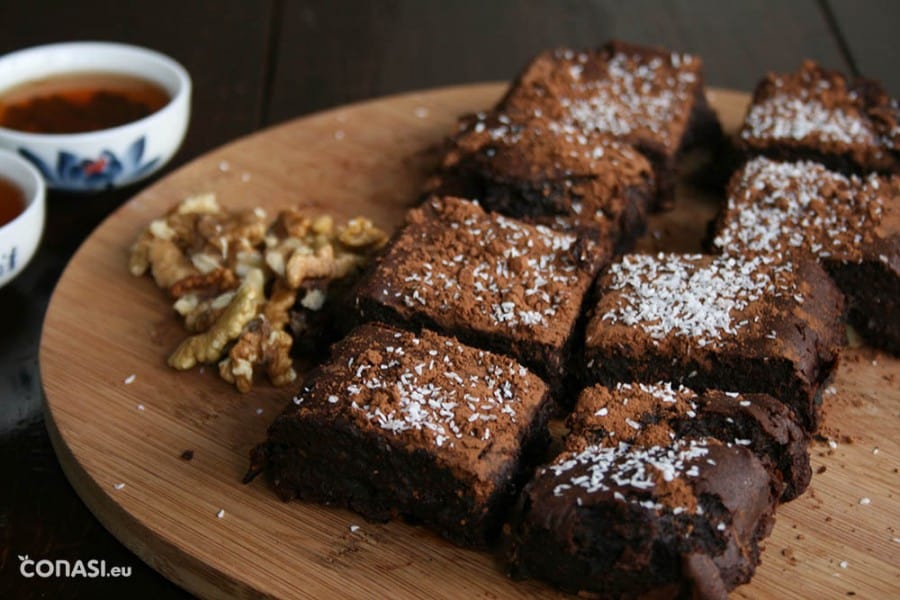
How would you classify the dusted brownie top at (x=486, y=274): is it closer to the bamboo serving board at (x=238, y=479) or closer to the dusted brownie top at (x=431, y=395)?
the dusted brownie top at (x=431, y=395)

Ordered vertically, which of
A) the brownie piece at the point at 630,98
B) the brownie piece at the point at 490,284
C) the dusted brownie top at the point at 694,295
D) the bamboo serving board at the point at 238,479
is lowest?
the bamboo serving board at the point at 238,479

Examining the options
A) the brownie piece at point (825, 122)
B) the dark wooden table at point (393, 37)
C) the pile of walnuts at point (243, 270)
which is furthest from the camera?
the dark wooden table at point (393, 37)

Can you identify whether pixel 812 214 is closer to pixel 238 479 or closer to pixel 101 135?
pixel 238 479

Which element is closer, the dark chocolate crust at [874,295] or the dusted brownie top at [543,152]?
the dark chocolate crust at [874,295]

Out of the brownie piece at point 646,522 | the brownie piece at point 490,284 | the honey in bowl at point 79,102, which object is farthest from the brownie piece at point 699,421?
the honey in bowl at point 79,102

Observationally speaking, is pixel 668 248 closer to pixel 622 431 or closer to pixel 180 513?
pixel 622 431

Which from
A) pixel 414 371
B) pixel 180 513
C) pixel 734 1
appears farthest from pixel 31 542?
pixel 734 1

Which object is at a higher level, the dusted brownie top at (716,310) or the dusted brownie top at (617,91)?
the dusted brownie top at (617,91)
